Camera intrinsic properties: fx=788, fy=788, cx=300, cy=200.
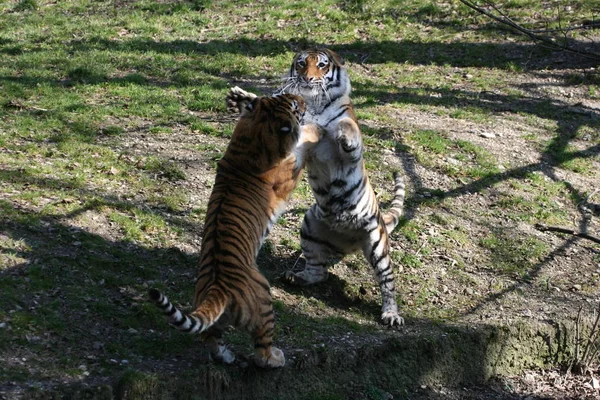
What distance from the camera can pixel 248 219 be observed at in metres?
4.76

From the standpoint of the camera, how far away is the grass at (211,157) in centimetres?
523

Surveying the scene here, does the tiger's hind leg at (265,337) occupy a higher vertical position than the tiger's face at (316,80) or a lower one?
lower

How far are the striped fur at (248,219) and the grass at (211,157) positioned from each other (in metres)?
0.47

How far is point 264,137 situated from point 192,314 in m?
1.49

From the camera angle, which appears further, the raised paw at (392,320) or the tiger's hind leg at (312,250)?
the tiger's hind leg at (312,250)

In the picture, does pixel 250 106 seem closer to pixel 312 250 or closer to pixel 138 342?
pixel 312 250

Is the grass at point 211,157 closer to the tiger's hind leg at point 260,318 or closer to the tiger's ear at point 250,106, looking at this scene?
the tiger's hind leg at point 260,318

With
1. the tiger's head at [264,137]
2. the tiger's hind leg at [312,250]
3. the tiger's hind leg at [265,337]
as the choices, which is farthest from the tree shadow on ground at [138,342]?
the tiger's head at [264,137]

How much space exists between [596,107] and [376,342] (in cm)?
694

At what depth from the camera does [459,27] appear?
512 inches

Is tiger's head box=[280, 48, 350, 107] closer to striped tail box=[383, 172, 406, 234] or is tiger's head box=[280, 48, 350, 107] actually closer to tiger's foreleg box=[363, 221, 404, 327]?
tiger's foreleg box=[363, 221, 404, 327]

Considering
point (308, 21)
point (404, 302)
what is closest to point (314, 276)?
point (404, 302)

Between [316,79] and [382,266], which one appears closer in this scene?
[316,79]

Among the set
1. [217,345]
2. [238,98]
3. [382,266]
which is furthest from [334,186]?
[217,345]
